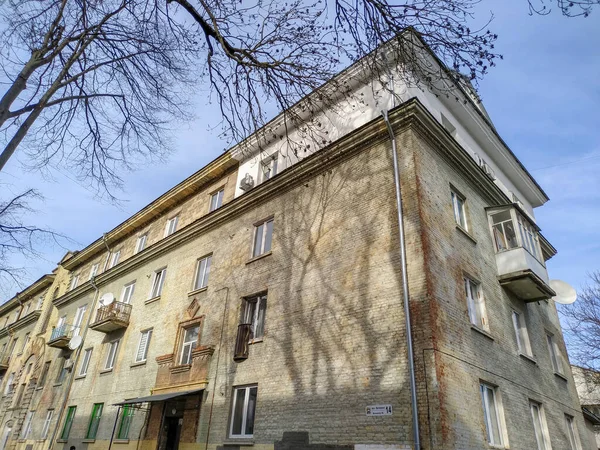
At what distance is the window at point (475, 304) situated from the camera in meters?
10.9

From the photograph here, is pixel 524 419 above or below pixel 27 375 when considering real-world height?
below

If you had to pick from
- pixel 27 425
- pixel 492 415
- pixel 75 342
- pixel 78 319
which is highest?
pixel 78 319

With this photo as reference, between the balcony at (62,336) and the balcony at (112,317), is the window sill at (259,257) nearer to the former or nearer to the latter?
the balcony at (112,317)

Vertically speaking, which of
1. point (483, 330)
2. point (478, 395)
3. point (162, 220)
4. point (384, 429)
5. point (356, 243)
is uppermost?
point (162, 220)

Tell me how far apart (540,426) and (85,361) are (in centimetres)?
1927

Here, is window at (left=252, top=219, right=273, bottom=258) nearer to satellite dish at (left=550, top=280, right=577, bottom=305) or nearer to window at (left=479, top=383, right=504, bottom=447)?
window at (left=479, top=383, right=504, bottom=447)

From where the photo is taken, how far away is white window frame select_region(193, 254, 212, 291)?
1631 centimetres

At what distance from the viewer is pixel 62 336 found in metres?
22.0

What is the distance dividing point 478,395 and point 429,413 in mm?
1883

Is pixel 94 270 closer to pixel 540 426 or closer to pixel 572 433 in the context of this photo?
pixel 540 426

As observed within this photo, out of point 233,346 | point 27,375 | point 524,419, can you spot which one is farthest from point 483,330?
point 27,375

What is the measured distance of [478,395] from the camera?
935 cm

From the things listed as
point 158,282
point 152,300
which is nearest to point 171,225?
point 158,282

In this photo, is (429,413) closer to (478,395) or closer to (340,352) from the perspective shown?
(478,395)
